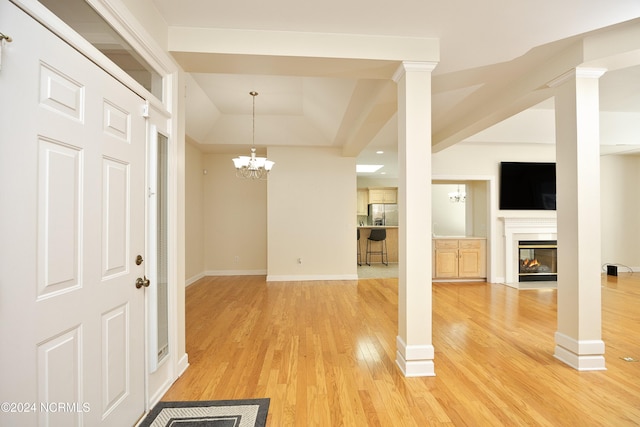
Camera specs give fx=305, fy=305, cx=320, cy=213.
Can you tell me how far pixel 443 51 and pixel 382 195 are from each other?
8418 mm

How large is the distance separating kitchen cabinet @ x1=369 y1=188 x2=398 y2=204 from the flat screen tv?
490 centimetres

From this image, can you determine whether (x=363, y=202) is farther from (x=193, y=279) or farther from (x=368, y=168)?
(x=193, y=279)

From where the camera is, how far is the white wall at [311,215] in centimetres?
638

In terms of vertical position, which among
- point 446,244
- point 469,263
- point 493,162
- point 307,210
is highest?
point 493,162

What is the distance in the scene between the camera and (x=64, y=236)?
1342 mm

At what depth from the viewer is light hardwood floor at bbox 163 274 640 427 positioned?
2021 millimetres

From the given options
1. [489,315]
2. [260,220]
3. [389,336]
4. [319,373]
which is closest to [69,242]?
[319,373]

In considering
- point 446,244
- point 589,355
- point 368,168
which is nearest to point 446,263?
point 446,244

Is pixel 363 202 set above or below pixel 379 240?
above

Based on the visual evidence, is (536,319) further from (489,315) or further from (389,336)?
(389,336)

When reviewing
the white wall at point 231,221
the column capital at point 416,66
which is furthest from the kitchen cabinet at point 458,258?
the column capital at point 416,66

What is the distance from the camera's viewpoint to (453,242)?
628 cm

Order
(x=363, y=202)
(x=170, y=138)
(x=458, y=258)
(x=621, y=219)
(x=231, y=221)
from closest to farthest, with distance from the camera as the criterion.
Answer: (x=170, y=138)
(x=458, y=258)
(x=621, y=219)
(x=231, y=221)
(x=363, y=202)

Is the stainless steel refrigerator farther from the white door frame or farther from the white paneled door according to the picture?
the white paneled door
